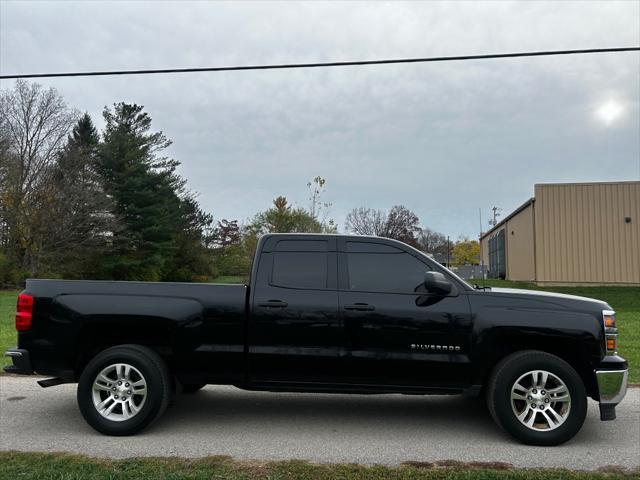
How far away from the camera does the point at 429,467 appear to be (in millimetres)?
4062

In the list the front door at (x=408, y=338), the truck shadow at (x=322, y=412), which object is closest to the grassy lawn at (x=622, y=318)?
the truck shadow at (x=322, y=412)

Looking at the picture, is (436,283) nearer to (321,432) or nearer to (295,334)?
(295,334)

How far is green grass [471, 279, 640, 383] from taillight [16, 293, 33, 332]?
301 inches

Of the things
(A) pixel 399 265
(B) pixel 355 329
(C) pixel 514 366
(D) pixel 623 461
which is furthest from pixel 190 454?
(D) pixel 623 461

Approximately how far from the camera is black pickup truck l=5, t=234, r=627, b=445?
4.70 m

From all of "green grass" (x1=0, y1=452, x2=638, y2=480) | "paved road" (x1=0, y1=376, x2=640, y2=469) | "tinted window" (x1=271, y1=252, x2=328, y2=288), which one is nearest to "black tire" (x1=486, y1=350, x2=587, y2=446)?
"paved road" (x1=0, y1=376, x2=640, y2=469)

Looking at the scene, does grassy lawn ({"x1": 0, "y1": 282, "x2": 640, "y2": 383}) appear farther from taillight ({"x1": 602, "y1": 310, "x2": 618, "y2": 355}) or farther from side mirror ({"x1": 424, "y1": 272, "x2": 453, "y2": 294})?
taillight ({"x1": 602, "y1": 310, "x2": 618, "y2": 355})

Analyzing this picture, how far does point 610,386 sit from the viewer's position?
4641 mm

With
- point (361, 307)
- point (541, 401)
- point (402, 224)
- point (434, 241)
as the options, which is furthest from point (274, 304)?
point (434, 241)

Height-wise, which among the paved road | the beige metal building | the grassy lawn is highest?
the beige metal building

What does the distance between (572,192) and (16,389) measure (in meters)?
27.7

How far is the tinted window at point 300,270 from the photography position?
5.04 meters

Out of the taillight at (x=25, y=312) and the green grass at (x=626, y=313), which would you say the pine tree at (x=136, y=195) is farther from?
the taillight at (x=25, y=312)

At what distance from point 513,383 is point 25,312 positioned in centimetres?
462
